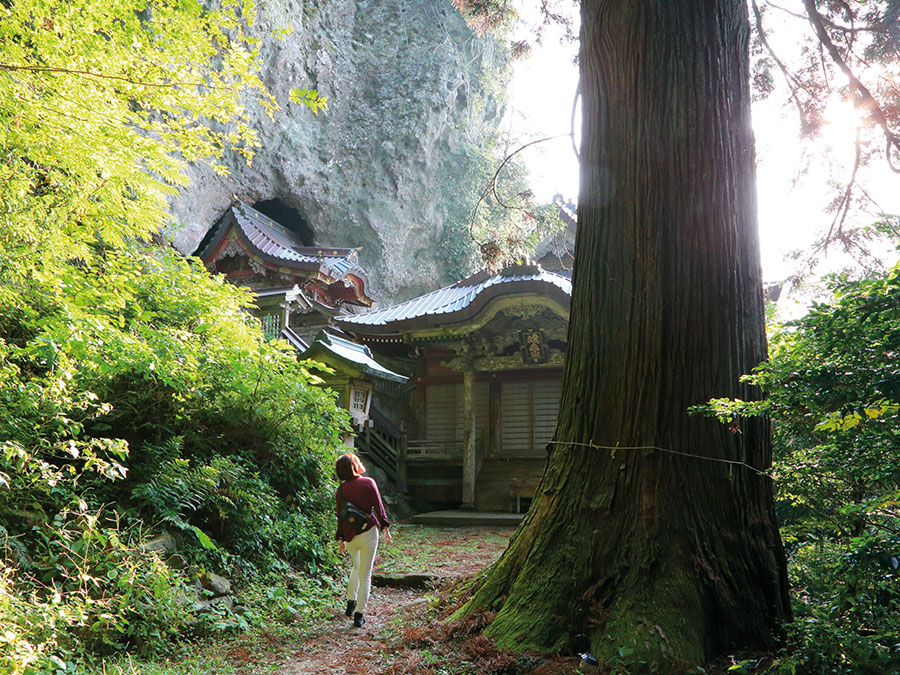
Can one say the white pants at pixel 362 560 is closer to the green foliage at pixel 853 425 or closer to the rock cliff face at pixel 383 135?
the green foliage at pixel 853 425

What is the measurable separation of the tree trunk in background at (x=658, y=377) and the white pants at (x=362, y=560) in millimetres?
1279

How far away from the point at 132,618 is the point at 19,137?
3.39 m

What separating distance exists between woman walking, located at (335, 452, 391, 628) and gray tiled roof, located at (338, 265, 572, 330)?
234 inches

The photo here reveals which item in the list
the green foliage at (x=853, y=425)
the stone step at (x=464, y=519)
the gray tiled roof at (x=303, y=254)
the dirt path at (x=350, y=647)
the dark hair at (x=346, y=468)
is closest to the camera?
the green foliage at (x=853, y=425)

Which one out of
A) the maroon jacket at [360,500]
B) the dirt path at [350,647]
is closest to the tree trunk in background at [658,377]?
the dirt path at [350,647]

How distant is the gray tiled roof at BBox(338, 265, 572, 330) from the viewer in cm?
1119

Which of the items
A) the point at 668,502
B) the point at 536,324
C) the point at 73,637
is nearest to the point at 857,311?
the point at 668,502

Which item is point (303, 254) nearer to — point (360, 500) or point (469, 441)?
point (469, 441)

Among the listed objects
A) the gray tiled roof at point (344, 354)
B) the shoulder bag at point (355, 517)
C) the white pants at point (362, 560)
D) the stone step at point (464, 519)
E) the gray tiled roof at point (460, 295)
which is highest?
the gray tiled roof at point (460, 295)

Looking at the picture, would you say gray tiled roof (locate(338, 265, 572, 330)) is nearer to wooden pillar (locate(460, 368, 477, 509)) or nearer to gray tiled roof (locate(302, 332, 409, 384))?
wooden pillar (locate(460, 368, 477, 509))

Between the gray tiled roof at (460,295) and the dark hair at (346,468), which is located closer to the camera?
the dark hair at (346,468)

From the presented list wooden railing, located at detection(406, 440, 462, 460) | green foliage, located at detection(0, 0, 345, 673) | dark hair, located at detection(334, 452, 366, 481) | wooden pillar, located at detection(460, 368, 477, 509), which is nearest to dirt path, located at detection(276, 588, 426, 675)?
green foliage, located at detection(0, 0, 345, 673)

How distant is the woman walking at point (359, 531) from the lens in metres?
4.45

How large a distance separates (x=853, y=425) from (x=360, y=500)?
139 inches
